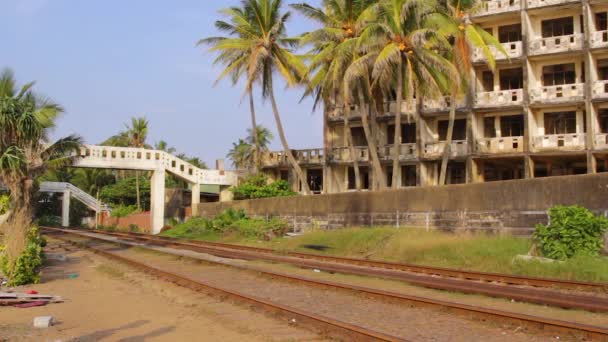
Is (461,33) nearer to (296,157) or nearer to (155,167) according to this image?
(296,157)

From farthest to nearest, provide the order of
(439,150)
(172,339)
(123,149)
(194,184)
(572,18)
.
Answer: (194,184) → (123,149) → (439,150) → (572,18) → (172,339)

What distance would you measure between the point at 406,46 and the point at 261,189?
1501 centimetres

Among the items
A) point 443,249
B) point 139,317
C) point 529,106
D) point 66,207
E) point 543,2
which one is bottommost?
point 139,317

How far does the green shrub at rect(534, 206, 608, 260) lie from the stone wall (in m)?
0.95

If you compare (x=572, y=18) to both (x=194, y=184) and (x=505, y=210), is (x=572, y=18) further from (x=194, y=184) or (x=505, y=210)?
(x=194, y=184)

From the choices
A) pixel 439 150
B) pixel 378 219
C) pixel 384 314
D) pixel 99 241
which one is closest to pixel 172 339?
pixel 384 314

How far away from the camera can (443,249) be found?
56.9 ft

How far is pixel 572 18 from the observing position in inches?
1287

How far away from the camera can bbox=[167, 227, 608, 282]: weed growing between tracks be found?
1333 centimetres

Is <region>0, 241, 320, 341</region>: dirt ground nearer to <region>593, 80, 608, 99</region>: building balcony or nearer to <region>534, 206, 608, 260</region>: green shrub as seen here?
<region>534, 206, 608, 260</region>: green shrub

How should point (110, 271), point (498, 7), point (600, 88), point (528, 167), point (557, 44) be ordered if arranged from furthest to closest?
Result: 1. point (498, 7)
2. point (557, 44)
3. point (528, 167)
4. point (600, 88)
5. point (110, 271)

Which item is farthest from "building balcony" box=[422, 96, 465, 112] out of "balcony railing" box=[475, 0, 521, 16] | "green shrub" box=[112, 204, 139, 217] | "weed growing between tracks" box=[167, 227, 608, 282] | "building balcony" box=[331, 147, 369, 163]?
"green shrub" box=[112, 204, 139, 217]

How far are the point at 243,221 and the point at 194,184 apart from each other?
1389cm

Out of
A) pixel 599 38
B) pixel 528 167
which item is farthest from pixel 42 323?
pixel 599 38
